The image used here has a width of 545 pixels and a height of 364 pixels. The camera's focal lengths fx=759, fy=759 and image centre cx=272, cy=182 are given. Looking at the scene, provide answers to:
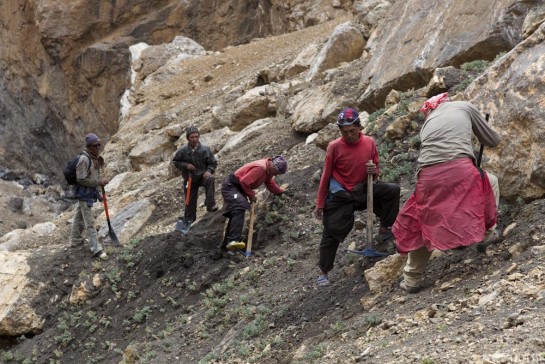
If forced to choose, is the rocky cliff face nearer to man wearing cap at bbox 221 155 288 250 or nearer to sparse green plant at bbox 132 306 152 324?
man wearing cap at bbox 221 155 288 250

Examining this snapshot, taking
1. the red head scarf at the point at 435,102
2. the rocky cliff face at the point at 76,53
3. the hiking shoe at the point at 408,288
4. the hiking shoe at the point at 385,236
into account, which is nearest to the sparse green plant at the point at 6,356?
the hiking shoe at the point at 385,236

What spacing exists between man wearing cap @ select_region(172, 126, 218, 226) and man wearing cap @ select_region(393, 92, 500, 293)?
182 inches

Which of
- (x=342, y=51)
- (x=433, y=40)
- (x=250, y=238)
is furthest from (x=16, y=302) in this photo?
(x=342, y=51)

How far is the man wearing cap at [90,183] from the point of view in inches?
381

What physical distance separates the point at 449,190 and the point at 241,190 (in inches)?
148

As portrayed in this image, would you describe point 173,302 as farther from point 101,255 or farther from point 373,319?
point 373,319

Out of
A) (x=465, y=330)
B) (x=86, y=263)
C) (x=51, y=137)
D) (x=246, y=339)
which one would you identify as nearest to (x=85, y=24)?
(x=51, y=137)

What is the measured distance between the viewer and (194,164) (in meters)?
10.0

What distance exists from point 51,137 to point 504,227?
90.9 feet

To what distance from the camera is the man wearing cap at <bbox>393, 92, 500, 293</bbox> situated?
5402 millimetres

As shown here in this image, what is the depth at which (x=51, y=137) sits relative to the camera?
31.5 metres

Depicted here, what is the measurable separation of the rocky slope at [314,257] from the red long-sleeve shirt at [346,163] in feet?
2.60

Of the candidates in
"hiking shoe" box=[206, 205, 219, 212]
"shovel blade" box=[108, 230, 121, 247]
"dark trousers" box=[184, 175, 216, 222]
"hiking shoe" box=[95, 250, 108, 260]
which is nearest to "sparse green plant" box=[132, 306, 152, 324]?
"hiking shoe" box=[95, 250, 108, 260]

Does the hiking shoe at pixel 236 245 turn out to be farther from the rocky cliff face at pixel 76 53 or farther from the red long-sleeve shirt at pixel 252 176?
the rocky cliff face at pixel 76 53
